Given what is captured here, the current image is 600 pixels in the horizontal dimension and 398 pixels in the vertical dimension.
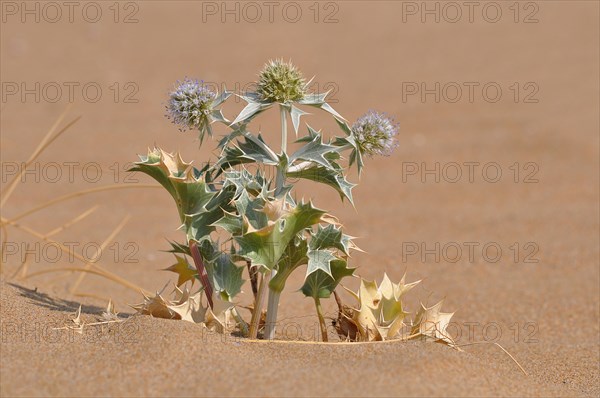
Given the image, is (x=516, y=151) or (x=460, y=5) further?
(x=460, y=5)

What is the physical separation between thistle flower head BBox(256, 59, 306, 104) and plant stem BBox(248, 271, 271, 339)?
0.61 metres

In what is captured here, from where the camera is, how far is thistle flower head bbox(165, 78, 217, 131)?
9.82 feet

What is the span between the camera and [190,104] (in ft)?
9.81

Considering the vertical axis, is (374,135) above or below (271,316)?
above

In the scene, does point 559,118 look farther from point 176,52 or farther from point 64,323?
point 64,323

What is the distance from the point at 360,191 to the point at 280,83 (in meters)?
5.08

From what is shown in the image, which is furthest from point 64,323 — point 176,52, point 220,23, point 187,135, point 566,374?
point 220,23

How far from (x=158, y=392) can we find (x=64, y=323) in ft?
2.78

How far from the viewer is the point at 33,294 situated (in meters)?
3.77

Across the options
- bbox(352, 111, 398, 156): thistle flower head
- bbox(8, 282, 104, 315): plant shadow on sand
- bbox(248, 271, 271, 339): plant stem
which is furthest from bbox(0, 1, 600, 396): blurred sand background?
bbox(352, 111, 398, 156): thistle flower head

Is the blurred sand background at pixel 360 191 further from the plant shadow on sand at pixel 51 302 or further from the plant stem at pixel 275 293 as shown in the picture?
the plant stem at pixel 275 293

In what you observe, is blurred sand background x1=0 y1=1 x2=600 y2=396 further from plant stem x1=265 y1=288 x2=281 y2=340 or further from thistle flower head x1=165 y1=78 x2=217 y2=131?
thistle flower head x1=165 y1=78 x2=217 y2=131

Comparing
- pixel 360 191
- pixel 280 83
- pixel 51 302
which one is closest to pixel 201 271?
pixel 280 83

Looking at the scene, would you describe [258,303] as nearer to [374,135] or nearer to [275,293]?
[275,293]
